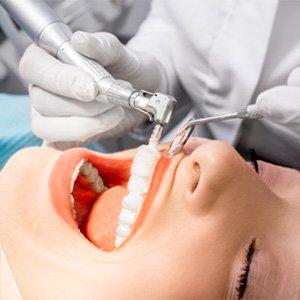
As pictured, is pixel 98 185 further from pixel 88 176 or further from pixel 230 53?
pixel 230 53

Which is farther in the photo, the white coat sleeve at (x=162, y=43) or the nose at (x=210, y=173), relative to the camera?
the white coat sleeve at (x=162, y=43)

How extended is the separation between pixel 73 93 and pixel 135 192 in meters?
0.30

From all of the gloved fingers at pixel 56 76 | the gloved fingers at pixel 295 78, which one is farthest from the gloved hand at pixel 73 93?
the gloved fingers at pixel 295 78

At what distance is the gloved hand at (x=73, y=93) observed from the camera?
1023 millimetres

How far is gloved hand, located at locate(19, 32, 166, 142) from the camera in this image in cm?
102

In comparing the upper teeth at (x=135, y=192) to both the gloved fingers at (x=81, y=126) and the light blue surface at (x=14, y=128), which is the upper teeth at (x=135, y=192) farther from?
the light blue surface at (x=14, y=128)

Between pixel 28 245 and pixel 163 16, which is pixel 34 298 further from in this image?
pixel 163 16

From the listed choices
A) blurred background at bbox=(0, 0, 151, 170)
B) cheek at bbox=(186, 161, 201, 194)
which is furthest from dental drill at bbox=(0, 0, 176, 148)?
blurred background at bbox=(0, 0, 151, 170)

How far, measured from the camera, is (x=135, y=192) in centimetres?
87

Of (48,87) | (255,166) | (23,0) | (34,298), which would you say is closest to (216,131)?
(255,166)

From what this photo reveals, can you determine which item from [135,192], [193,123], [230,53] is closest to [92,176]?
[135,192]

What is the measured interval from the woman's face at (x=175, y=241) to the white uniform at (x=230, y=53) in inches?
13.4

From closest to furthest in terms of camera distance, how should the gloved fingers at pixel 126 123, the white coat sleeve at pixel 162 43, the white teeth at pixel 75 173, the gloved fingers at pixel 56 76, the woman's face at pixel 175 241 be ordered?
1. the woman's face at pixel 175 241
2. the white teeth at pixel 75 173
3. the gloved fingers at pixel 56 76
4. the gloved fingers at pixel 126 123
5. the white coat sleeve at pixel 162 43

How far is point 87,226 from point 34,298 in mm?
177
